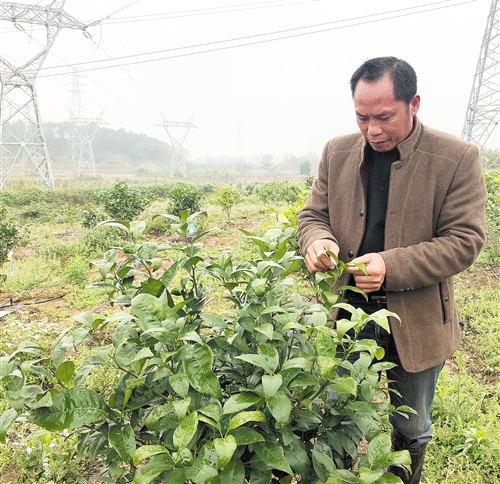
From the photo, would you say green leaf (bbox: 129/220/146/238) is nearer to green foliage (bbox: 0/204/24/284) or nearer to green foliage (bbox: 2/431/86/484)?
green foliage (bbox: 2/431/86/484)

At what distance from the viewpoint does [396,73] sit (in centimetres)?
125

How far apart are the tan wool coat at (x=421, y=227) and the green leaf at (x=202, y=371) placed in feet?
2.49

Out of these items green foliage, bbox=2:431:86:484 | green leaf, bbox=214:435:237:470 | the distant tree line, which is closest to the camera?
green leaf, bbox=214:435:237:470

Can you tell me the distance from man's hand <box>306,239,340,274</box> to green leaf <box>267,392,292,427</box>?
528mm

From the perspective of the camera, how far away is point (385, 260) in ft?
4.15

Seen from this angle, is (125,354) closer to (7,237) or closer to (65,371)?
(65,371)

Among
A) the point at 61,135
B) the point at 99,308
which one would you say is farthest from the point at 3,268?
the point at 61,135

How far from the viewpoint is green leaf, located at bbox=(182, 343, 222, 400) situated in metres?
0.72

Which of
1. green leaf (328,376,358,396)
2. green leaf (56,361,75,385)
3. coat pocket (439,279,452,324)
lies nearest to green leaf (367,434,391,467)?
green leaf (328,376,358,396)

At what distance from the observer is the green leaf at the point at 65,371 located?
723 millimetres

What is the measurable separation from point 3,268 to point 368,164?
617cm

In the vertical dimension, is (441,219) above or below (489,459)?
above

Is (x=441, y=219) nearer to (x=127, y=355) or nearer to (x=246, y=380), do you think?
(x=246, y=380)

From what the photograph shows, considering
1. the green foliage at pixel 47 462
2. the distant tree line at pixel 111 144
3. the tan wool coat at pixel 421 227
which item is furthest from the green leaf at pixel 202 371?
the distant tree line at pixel 111 144
